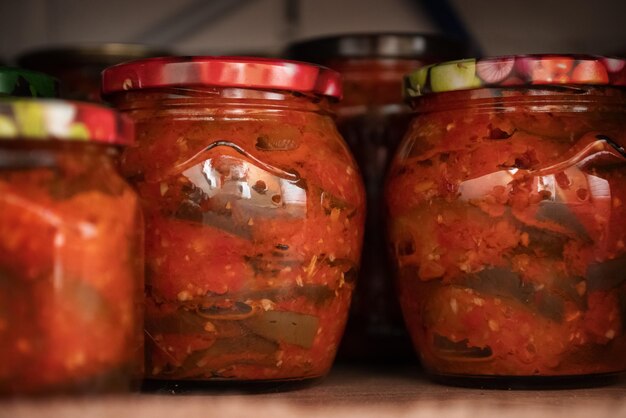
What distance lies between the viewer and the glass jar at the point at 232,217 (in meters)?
0.76

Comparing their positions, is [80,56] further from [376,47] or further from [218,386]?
[218,386]

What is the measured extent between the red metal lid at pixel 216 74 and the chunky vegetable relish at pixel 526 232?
0.47 feet

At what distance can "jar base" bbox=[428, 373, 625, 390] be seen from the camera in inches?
31.7

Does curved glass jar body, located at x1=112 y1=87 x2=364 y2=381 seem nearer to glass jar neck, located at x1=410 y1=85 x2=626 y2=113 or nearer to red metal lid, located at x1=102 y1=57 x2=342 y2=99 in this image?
red metal lid, located at x1=102 y1=57 x2=342 y2=99

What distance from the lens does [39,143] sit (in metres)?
0.63

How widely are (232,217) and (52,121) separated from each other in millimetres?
193

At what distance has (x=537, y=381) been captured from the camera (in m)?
0.81

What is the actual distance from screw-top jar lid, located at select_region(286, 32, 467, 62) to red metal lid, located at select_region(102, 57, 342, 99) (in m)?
0.20

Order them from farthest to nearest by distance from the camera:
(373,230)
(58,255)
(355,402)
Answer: (373,230), (355,402), (58,255)

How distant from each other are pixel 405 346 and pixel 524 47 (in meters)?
0.51

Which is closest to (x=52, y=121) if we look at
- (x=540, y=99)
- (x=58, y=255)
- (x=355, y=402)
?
(x=58, y=255)

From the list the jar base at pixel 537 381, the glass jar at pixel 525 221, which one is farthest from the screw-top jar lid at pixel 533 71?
the jar base at pixel 537 381

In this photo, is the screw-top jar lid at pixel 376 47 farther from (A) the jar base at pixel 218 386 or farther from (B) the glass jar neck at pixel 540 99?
(A) the jar base at pixel 218 386

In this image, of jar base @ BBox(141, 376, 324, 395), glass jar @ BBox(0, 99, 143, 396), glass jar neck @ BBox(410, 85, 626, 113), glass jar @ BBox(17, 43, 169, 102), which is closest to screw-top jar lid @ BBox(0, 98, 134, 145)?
glass jar @ BBox(0, 99, 143, 396)
